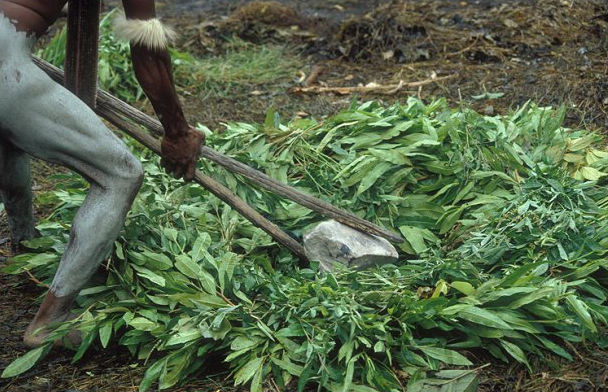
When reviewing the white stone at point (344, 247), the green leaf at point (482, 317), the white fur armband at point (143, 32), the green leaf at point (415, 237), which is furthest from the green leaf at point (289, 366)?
the white fur armband at point (143, 32)

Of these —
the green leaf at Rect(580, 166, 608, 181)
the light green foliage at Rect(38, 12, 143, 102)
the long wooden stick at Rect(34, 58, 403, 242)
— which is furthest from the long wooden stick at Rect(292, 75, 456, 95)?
the long wooden stick at Rect(34, 58, 403, 242)

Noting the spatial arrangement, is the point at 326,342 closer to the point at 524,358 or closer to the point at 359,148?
the point at 524,358

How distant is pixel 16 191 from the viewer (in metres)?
4.75

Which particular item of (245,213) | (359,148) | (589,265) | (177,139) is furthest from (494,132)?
(177,139)

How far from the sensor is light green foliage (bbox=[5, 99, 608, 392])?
396 centimetres

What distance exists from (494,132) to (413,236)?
0.92 metres

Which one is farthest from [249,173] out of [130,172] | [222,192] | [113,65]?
[113,65]

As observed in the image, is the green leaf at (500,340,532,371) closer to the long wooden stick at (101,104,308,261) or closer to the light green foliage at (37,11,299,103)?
the long wooden stick at (101,104,308,261)

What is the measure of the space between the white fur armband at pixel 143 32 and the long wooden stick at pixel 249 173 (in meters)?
0.63

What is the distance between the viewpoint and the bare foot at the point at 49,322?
13.6ft

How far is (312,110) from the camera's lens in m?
7.46

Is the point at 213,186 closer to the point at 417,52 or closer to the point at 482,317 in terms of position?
the point at 482,317

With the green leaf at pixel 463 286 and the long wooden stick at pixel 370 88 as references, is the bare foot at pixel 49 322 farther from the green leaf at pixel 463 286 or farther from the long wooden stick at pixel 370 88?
the long wooden stick at pixel 370 88

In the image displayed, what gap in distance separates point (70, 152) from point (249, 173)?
961 millimetres
